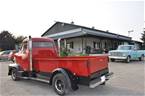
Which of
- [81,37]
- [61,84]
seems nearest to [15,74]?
[61,84]

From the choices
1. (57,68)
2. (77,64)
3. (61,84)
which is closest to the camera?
(77,64)

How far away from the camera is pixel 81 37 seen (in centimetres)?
2650

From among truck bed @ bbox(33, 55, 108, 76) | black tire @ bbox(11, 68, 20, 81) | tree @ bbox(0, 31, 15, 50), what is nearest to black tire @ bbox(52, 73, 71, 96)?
truck bed @ bbox(33, 55, 108, 76)

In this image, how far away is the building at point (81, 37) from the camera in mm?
26450

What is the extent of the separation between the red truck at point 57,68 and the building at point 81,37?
1519cm

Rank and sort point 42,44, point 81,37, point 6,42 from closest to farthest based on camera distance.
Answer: point 42,44
point 81,37
point 6,42

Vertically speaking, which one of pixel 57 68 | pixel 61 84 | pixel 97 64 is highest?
pixel 97 64

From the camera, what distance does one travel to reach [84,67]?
5555mm

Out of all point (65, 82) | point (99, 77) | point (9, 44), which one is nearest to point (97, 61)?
point (99, 77)

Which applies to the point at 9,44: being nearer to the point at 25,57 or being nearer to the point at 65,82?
the point at 25,57

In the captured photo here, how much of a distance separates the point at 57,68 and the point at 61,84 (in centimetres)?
58

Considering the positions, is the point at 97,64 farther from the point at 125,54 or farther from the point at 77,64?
the point at 125,54

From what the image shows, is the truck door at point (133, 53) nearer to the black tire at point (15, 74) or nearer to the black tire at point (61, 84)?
the black tire at point (15, 74)

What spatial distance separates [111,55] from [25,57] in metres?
12.4
